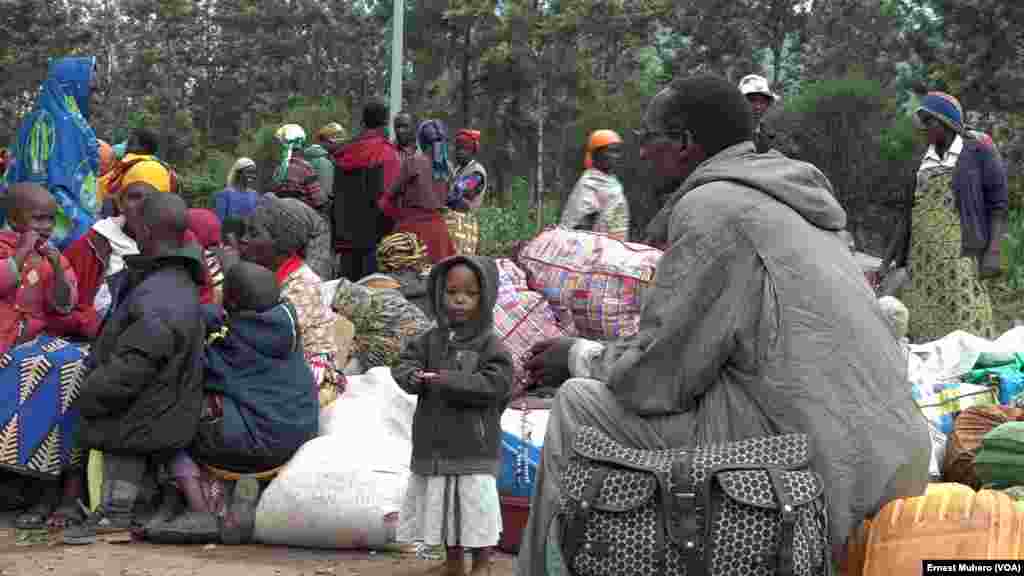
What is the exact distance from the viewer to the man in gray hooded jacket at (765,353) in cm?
338

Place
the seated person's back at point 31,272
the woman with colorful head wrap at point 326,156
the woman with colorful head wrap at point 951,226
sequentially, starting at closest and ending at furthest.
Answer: the seated person's back at point 31,272, the woman with colorful head wrap at point 951,226, the woman with colorful head wrap at point 326,156

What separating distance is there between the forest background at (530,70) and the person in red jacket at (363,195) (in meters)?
5.24

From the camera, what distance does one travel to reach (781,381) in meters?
3.39

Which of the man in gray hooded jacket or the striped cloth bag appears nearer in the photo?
the man in gray hooded jacket

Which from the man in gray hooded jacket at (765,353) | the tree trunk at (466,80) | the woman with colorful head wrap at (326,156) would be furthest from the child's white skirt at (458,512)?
the tree trunk at (466,80)

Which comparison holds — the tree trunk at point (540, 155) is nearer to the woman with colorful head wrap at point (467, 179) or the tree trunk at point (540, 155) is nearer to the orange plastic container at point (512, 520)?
the woman with colorful head wrap at point (467, 179)

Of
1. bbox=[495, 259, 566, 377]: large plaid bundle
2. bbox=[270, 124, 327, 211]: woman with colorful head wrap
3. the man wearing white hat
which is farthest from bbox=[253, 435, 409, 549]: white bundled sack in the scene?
bbox=[270, 124, 327, 211]: woman with colorful head wrap

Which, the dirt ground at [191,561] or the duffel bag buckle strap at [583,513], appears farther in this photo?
the dirt ground at [191,561]

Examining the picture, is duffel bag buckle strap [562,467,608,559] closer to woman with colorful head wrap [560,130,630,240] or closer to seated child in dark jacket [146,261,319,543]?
seated child in dark jacket [146,261,319,543]

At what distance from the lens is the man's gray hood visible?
3.48 metres

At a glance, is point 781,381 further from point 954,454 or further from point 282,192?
point 282,192

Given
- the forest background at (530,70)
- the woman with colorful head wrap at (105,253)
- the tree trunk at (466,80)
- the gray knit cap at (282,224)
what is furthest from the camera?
the tree trunk at (466,80)

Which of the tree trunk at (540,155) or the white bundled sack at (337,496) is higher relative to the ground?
the tree trunk at (540,155)

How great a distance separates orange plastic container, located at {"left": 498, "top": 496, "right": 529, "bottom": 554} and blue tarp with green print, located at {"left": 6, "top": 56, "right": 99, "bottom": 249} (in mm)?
3027
